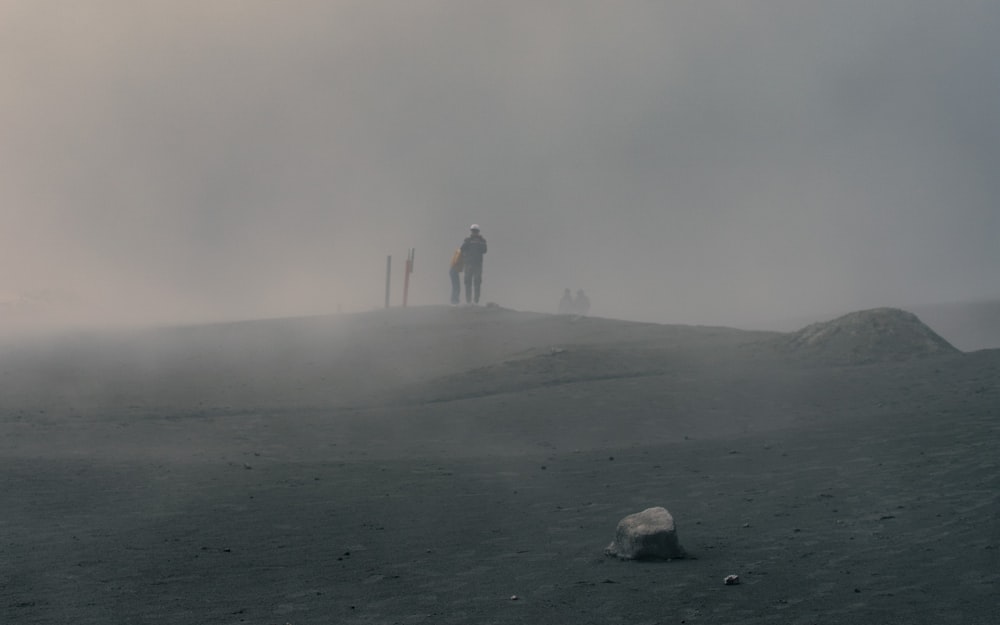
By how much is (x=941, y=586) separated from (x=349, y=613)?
3.40 metres

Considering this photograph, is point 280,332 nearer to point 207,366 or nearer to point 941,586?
point 207,366

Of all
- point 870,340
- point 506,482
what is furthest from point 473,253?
point 506,482

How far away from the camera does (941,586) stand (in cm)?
698

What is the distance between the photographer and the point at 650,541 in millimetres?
8055

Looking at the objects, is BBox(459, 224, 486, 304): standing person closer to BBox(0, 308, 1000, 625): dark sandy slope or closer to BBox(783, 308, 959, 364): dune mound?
BBox(0, 308, 1000, 625): dark sandy slope

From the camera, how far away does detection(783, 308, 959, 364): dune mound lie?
1997 cm

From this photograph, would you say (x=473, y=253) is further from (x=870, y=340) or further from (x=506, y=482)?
(x=506, y=482)

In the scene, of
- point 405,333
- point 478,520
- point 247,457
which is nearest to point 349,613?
point 478,520

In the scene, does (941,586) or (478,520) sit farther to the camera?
(478,520)

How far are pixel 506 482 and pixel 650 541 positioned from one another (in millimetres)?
3557

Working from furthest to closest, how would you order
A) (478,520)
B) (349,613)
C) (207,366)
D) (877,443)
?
(207,366), (877,443), (478,520), (349,613)

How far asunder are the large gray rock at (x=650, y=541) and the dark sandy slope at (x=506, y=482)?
12 centimetres

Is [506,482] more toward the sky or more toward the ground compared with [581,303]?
more toward the ground

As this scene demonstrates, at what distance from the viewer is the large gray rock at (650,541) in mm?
8047
